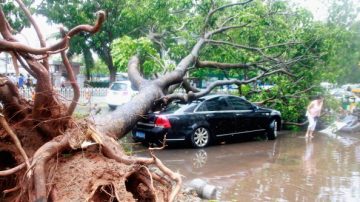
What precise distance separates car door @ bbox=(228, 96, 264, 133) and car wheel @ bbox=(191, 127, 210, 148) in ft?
3.96

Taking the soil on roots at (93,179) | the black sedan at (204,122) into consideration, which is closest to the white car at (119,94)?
the black sedan at (204,122)

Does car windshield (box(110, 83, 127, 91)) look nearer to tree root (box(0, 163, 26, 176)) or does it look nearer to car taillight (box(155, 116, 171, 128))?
car taillight (box(155, 116, 171, 128))

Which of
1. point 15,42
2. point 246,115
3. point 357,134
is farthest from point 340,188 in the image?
point 357,134

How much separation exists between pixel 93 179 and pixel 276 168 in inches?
227

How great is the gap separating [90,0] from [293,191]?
67.8ft

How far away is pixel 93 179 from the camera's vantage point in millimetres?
3557

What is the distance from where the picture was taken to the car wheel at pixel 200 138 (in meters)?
10.5

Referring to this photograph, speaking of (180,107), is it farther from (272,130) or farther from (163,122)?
(272,130)

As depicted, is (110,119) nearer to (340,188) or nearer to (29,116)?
(29,116)

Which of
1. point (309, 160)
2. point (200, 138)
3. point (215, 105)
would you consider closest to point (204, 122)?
point (200, 138)

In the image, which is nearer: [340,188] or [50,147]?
[50,147]

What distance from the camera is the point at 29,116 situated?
180 inches

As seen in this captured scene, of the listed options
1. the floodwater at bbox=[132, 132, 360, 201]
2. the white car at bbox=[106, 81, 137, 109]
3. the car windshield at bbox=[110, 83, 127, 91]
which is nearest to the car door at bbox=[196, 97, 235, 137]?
the floodwater at bbox=[132, 132, 360, 201]

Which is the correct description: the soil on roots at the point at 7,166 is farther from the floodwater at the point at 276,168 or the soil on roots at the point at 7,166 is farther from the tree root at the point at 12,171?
the floodwater at the point at 276,168
